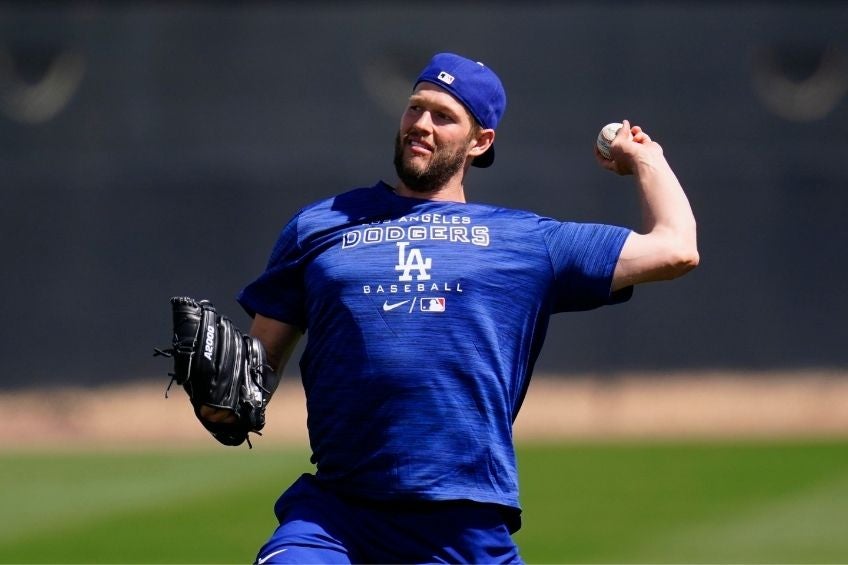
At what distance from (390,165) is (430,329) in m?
12.5

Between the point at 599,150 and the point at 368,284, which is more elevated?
the point at 599,150

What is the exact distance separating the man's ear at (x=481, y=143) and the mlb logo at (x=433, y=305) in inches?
24.3

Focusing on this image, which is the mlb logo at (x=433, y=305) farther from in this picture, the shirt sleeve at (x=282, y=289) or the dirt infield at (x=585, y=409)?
the dirt infield at (x=585, y=409)

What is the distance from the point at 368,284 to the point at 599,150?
96cm

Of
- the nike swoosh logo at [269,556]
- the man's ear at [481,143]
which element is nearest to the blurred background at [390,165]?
the man's ear at [481,143]

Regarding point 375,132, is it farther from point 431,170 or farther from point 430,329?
point 430,329

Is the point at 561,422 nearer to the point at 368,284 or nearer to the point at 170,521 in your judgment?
the point at 170,521

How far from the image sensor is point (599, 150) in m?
4.41

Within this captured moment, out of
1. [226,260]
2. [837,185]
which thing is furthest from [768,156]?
[226,260]

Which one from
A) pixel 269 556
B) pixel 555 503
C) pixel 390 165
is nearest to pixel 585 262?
pixel 269 556

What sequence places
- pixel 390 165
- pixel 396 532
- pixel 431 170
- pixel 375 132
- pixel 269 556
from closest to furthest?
pixel 269 556
pixel 396 532
pixel 431 170
pixel 390 165
pixel 375 132

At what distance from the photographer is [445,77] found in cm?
420

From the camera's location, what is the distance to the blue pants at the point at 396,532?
374 cm

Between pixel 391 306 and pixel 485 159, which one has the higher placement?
pixel 485 159
